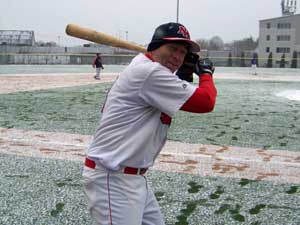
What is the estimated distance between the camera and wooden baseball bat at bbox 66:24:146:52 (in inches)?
126

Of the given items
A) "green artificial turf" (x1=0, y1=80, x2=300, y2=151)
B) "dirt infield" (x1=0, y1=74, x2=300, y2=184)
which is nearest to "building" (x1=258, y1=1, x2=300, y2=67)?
"green artificial turf" (x1=0, y1=80, x2=300, y2=151)

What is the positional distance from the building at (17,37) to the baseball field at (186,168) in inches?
2082

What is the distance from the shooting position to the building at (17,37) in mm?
60688

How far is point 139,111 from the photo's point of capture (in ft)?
7.80

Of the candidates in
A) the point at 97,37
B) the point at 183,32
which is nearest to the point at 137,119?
the point at 183,32

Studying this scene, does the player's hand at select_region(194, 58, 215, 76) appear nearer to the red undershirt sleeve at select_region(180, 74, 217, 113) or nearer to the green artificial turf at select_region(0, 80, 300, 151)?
the red undershirt sleeve at select_region(180, 74, 217, 113)

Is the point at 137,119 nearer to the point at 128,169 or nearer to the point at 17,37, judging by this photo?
the point at 128,169

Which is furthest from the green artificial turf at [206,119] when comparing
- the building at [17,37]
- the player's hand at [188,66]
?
the building at [17,37]

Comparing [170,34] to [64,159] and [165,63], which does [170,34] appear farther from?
[64,159]

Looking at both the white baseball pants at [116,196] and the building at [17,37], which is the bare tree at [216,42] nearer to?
the building at [17,37]

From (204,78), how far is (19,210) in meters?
2.38

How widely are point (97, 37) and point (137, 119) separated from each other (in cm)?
118

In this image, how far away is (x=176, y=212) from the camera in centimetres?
413

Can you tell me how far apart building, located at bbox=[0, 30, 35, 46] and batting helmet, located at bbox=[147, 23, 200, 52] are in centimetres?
6030
